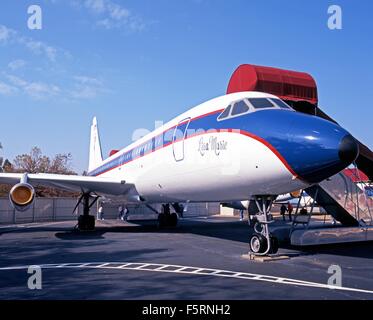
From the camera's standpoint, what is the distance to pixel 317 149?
738 cm

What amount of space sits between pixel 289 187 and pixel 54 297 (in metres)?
5.05

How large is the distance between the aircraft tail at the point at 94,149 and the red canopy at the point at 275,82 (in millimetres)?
17259

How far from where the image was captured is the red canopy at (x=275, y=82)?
1795cm

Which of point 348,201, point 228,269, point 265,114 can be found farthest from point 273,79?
point 228,269

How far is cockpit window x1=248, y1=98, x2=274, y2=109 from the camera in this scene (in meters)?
9.15

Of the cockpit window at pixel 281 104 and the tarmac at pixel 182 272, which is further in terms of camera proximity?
the cockpit window at pixel 281 104

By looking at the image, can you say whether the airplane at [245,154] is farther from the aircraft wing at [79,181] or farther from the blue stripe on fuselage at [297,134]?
the aircraft wing at [79,181]

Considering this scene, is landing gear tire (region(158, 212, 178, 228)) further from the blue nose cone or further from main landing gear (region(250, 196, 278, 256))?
the blue nose cone

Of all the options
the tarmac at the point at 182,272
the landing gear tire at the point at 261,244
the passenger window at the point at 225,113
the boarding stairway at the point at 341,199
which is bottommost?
the tarmac at the point at 182,272

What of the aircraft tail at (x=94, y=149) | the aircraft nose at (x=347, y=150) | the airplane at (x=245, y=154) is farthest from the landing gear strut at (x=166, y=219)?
the aircraft nose at (x=347, y=150)

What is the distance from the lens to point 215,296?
5934mm

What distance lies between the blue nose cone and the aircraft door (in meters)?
4.06

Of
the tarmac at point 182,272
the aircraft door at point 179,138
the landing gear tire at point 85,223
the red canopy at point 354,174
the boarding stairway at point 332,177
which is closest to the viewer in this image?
the tarmac at point 182,272
